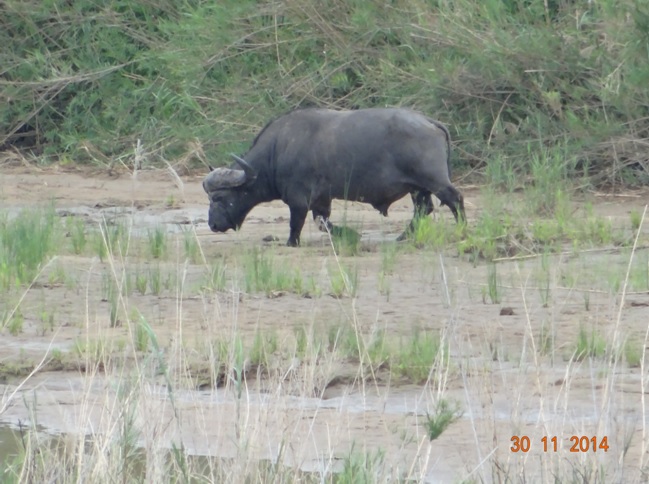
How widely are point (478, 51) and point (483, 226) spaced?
3.87 metres

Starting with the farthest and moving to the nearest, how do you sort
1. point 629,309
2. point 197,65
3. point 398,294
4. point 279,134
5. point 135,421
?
point 197,65 → point 279,134 → point 398,294 → point 629,309 → point 135,421

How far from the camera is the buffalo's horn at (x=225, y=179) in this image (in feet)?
35.1

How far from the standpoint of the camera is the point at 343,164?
10.2m

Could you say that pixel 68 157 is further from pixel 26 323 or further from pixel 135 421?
pixel 135 421

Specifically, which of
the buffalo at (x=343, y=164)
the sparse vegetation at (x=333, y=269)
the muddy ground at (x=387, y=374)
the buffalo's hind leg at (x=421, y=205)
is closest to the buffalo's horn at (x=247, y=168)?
the buffalo at (x=343, y=164)

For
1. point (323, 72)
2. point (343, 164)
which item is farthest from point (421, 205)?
point (323, 72)

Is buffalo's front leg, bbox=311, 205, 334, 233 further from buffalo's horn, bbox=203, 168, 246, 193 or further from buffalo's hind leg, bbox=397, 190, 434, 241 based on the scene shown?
buffalo's horn, bbox=203, 168, 246, 193

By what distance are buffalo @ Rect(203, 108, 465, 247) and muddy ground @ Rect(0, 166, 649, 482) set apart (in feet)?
1.15

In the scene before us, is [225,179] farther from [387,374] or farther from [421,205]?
[387,374]

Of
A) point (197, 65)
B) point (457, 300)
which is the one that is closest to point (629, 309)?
point (457, 300)

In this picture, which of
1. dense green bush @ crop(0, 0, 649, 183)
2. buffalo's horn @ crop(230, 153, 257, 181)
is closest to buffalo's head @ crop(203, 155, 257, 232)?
buffalo's horn @ crop(230, 153, 257, 181)

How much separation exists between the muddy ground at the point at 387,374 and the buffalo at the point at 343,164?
0.35 meters

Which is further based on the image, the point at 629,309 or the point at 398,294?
the point at 398,294

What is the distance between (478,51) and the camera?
1302 cm
